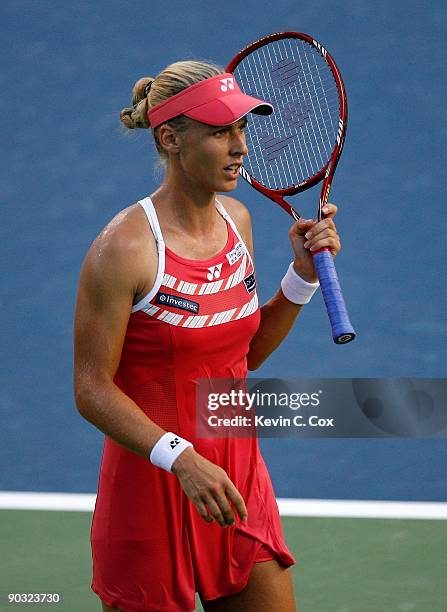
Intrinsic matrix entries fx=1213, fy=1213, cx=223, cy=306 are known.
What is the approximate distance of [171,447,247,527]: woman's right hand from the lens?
2.12 m

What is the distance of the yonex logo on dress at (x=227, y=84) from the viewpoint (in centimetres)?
242

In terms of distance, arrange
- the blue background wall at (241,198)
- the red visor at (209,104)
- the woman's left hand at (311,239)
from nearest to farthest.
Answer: the red visor at (209,104)
the woman's left hand at (311,239)
the blue background wall at (241,198)

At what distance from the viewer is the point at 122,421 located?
2.25 m

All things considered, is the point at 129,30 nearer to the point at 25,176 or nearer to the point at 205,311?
the point at 25,176

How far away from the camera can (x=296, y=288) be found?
2688 mm

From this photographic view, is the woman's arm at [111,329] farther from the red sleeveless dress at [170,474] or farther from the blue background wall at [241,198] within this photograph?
the blue background wall at [241,198]

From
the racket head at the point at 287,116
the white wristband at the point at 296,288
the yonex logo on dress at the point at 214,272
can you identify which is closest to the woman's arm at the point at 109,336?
the yonex logo on dress at the point at 214,272

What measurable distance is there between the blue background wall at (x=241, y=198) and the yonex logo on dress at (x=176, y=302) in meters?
2.59

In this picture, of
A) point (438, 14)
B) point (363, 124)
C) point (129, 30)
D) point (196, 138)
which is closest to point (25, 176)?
point (129, 30)

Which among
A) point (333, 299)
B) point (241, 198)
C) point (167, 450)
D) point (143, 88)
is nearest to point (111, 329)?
point (167, 450)

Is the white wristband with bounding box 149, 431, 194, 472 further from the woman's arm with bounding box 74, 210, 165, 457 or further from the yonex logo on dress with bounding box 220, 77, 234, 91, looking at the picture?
the yonex logo on dress with bounding box 220, 77, 234, 91

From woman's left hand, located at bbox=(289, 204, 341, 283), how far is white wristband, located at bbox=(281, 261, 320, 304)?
10 mm

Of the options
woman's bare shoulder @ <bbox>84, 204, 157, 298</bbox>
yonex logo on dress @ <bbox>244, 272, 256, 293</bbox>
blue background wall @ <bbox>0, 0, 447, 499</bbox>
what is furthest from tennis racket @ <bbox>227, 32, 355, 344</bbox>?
blue background wall @ <bbox>0, 0, 447, 499</bbox>

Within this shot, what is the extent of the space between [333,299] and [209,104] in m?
0.47
